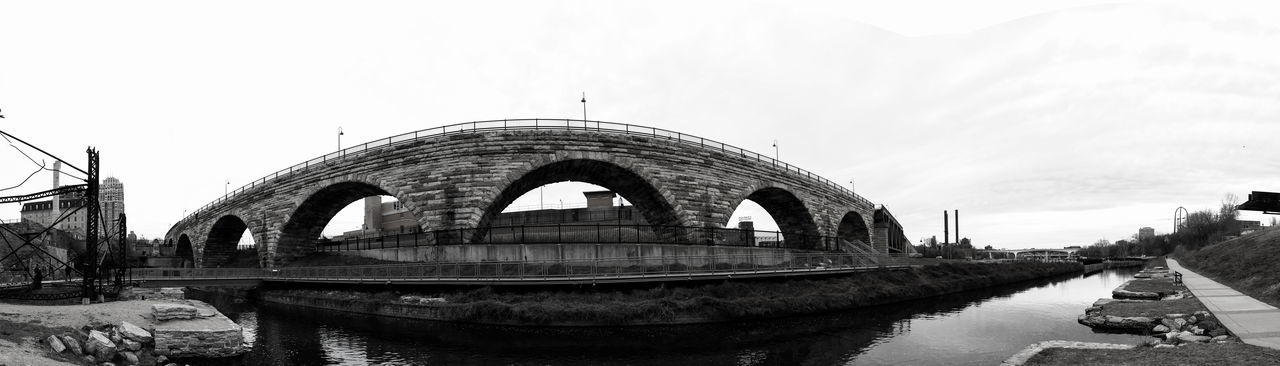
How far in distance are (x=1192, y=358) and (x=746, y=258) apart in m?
20.7

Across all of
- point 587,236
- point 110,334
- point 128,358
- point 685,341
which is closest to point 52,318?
point 110,334

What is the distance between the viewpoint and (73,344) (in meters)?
13.4

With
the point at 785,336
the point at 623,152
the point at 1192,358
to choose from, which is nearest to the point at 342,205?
the point at 623,152

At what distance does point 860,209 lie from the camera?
57531 millimetres

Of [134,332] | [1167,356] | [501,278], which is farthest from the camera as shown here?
[501,278]

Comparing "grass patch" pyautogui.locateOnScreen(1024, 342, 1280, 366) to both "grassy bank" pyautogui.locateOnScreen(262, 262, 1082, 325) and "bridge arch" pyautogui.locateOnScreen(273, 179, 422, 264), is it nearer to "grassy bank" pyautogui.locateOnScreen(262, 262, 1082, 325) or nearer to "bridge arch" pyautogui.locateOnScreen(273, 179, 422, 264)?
"grassy bank" pyautogui.locateOnScreen(262, 262, 1082, 325)

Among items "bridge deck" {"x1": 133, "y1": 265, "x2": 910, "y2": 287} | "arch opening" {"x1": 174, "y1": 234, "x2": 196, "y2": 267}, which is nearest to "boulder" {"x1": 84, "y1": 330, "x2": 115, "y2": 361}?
"bridge deck" {"x1": 133, "y1": 265, "x2": 910, "y2": 287}

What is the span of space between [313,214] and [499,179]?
17.3 meters

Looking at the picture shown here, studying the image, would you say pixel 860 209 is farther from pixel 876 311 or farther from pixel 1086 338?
pixel 1086 338

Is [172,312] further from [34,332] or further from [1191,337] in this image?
[1191,337]

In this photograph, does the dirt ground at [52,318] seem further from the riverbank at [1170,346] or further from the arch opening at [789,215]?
the arch opening at [789,215]

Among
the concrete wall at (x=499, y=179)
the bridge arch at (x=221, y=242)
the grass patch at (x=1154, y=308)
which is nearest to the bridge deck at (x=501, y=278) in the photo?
the concrete wall at (x=499, y=179)

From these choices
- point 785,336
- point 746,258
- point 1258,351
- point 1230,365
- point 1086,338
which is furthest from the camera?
point 746,258

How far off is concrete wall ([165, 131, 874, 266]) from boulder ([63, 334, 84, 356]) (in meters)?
18.7
